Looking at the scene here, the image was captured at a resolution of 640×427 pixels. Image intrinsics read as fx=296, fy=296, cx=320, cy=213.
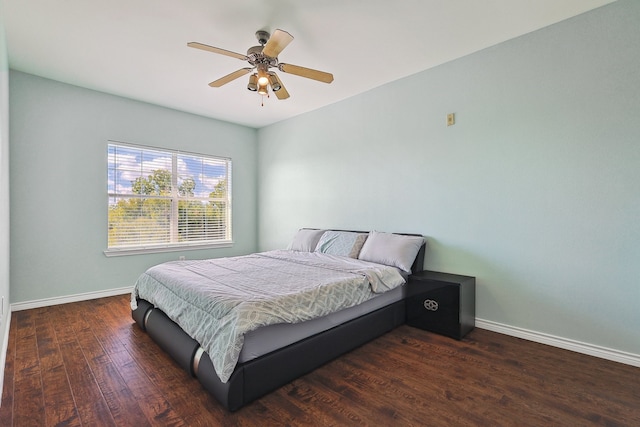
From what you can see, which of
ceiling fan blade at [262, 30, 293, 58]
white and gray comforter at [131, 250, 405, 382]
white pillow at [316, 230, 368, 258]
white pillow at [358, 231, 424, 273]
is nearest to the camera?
white and gray comforter at [131, 250, 405, 382]

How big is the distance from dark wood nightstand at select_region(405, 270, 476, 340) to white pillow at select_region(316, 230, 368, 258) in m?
0.75

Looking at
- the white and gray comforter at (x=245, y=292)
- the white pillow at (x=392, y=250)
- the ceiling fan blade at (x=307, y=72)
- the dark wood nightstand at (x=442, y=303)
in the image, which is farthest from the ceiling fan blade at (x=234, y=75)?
the dark wood nightstand at (x=442, y=303)

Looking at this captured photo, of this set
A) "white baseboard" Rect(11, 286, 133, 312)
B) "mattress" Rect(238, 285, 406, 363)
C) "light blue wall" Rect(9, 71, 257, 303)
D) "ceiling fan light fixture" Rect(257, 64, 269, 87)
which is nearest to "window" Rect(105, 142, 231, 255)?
"light blue wall" Rect(9, 71, 257, 303)

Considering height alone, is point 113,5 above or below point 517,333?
above

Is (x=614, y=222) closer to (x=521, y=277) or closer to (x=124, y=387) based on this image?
(x=521, y=277)

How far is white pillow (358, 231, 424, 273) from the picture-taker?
304 cm

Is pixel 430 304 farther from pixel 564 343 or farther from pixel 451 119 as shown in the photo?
pixel 451 119

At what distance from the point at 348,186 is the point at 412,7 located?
2209 millimetres

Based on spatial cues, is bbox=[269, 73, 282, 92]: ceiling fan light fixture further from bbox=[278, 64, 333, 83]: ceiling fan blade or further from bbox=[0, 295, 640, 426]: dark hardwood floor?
bbox=[0, 295, 640, 426]: dark hardwood floor

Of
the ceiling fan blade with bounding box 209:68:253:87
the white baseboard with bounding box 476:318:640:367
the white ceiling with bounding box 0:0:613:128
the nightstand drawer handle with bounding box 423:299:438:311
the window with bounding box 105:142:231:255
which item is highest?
the white ceiling with bounding box 0:0:613:128

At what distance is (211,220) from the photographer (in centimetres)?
498

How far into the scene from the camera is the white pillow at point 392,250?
3035 millimetres

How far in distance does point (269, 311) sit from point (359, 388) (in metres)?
0.76

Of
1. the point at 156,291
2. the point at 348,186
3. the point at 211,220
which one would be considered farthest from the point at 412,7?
the point at 211,220
